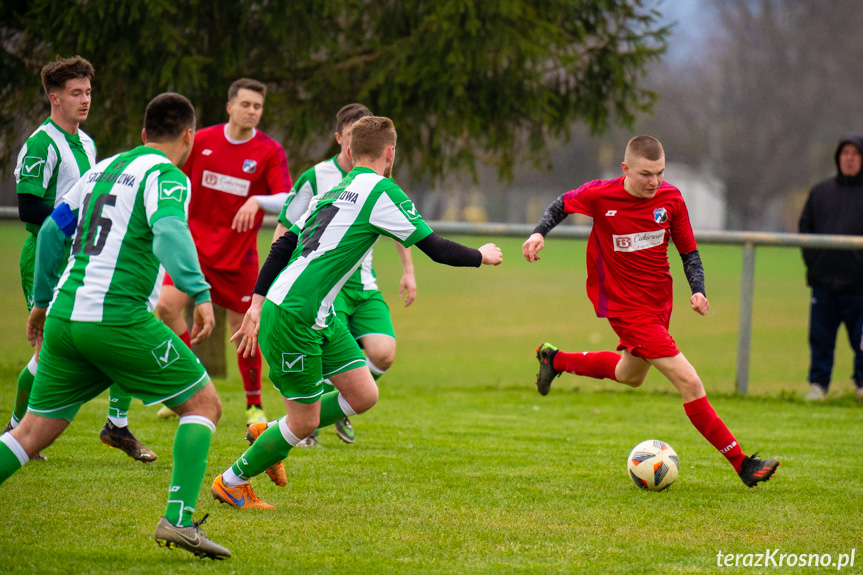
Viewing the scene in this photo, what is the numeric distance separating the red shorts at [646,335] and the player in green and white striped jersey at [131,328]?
268 cm

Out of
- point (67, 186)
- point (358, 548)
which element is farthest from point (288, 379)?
point (67, 186)

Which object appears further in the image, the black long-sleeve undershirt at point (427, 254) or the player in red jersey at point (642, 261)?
the player in red jersey at point (642, 261)

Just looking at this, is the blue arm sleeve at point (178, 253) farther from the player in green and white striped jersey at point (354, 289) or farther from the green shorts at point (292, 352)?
the player in green and white striped jersey at point (354, 289)

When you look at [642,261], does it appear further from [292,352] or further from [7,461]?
[7,461]

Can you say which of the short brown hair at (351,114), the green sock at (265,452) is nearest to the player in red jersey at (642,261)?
the short brown hair at (351,114)

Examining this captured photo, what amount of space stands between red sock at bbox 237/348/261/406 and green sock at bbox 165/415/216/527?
304cm

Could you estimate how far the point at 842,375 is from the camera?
42.9ft

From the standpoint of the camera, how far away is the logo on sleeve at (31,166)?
5.58 m

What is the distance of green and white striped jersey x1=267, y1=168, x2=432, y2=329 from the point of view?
4461 mm

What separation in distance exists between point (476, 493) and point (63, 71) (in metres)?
3.40

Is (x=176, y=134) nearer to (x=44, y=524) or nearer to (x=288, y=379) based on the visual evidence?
(x=288, y=379)

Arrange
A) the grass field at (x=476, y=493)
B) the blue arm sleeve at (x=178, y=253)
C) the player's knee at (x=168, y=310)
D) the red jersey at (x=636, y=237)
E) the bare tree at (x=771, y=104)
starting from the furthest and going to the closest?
1. the bare tree at (x=771, y=104)
2. the player's knee at (x=168, y=310)
3. the red jersey at (x=636, y=237)
4. the grass field at (x=476, y=493)
5. the blue arm sleeve at (x=178, y=253)

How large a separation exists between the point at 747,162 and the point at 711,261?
28.7m

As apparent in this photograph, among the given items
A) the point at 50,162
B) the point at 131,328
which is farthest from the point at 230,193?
the point at 131,328
